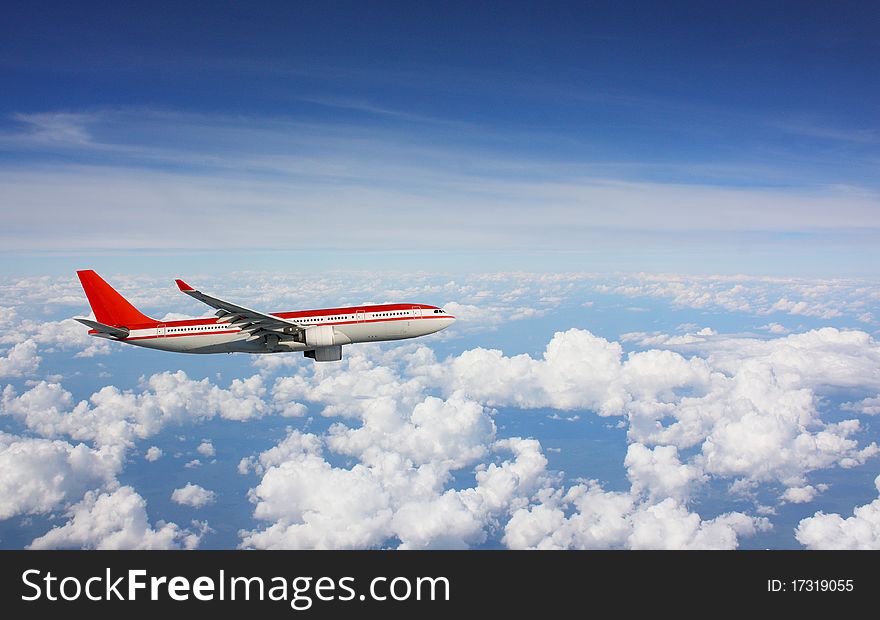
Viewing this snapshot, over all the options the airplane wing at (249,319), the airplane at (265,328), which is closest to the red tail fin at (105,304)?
the airplane at (265,328)

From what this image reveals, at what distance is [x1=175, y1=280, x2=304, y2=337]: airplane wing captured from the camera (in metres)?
40.2

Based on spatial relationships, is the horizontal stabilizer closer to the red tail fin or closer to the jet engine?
the red tail fin

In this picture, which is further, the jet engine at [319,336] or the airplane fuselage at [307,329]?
the airplane fuselage at [307,329]

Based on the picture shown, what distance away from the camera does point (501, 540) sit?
19362cm

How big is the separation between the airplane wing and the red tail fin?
8.97 meters

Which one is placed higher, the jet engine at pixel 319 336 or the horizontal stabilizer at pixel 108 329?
the horizontal stabilizer at pixel 108 329

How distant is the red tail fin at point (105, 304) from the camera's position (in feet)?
157

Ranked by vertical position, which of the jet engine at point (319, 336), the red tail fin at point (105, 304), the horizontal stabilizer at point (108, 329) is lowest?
the jet engine at point (319, 336)

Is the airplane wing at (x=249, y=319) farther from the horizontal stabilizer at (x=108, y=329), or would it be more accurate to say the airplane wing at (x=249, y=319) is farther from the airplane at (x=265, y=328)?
the horizontal stabilizer at (x=108, y=329)

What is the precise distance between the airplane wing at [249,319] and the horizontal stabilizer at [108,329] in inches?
337

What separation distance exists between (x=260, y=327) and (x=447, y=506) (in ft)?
548

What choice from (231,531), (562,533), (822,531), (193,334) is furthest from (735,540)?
(193,334)

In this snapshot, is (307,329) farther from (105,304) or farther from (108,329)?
(105,304)

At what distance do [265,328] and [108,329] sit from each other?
13.9m
